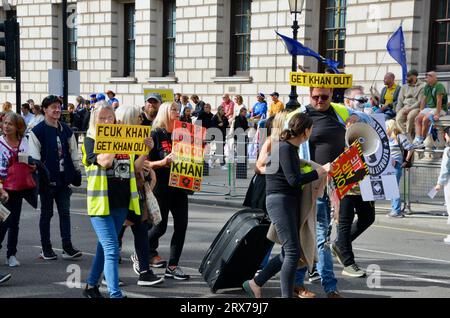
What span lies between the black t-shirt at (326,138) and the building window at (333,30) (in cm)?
1518

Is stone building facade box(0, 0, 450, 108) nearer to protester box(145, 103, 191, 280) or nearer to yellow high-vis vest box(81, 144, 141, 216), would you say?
protester box(145, 103, 191, 280)

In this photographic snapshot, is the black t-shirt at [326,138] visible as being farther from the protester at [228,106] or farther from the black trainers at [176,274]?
the protester at [228,106]

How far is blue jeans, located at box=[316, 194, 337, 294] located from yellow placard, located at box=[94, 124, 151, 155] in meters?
1.79

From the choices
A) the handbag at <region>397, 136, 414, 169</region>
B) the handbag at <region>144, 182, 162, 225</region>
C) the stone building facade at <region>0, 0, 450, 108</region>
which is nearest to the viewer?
the handbag at <region>144, 182, 162, 225</region>

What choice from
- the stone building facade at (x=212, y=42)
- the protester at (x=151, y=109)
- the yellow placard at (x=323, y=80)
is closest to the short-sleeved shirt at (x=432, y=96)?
the stone building facade at (x=212, y=42)

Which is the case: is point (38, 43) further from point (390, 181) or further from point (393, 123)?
point (390, 181)

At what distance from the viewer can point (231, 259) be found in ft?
21.8

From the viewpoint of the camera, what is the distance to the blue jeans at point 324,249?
652 cm

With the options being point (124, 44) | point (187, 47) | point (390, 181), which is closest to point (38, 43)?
point (124, 44)

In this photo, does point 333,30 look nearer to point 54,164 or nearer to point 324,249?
point 54,164

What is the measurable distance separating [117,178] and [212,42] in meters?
19.3

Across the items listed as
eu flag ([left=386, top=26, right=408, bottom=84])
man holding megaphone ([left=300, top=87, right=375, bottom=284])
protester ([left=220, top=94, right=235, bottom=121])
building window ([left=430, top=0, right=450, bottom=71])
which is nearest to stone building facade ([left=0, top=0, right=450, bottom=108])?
building window ([left=430, top=0, right=450, bottom=71])

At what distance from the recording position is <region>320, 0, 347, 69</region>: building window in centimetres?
2180

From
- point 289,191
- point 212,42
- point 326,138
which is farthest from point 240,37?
point 289,191
